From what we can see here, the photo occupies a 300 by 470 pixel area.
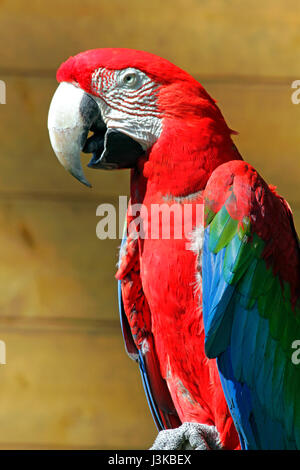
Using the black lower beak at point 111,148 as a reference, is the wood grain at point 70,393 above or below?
below

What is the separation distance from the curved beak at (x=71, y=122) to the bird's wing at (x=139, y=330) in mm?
162

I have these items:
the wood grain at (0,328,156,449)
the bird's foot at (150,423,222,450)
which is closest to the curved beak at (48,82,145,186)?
the bird's foot at (150,423,222,450)

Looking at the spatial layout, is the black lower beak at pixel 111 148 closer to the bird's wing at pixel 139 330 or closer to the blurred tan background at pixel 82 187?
the bird's wing at pixel 139 330

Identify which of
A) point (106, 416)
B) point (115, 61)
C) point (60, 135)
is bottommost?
point (106, 416)

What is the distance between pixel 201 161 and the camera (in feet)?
3.22

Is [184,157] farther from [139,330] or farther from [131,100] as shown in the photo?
[139,330]

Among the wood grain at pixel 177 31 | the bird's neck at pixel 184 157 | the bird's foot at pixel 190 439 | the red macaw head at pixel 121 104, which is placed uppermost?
the wood grain at pixel 177 31

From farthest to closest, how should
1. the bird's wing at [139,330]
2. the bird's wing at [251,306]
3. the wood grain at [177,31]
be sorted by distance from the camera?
1. the wood grain at [177,31]
2. the bird's wing at [139,330]
3. the bird's wing at [251,306]

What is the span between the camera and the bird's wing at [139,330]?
3.57 feet

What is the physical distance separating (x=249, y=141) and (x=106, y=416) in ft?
2.13

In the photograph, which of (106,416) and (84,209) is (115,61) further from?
(106,416)

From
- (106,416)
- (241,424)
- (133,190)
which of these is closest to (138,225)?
(133,190)

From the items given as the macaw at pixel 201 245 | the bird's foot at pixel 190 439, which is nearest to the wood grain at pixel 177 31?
the macaw at pixel 201 245

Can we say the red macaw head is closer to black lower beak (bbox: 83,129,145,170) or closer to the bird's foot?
black lower beak (bbox: 83,129,145,170)
